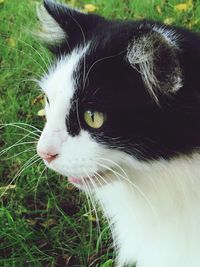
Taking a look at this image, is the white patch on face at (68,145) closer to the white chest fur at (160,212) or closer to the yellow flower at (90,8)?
the white chest fur at (160,212)

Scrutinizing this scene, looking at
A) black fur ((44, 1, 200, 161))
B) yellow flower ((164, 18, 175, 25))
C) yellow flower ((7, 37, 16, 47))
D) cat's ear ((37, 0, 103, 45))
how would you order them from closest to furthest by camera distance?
black fur ((44, 1, 200, 161)), cat's ear ((37, 0, 103, 45)), yellow flower ((164, 18, 175, 25)), yellow flower ((7, 37, 16, 47))

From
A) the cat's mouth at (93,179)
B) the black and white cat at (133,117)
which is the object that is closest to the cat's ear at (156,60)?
the black and white cat at (133,117)

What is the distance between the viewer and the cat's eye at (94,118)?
126 centimetres

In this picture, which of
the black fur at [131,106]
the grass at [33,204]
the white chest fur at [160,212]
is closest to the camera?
the black fur at [131,106]

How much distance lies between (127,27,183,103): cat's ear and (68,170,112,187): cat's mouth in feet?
0.90

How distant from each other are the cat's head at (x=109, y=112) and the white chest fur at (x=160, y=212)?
2.7 inches

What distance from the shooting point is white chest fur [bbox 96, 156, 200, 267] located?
4.42 ft

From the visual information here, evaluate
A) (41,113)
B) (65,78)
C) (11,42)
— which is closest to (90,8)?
(11,42)

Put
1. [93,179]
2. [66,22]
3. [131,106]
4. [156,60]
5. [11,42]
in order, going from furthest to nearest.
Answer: [11,42]
[66,22]
[93,179]
[131,106]
[156,60]

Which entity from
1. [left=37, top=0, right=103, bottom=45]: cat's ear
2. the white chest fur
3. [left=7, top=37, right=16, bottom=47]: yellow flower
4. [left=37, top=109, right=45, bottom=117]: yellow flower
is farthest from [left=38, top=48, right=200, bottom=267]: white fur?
[left=7, top=37, right=16, bottom=47]: yellow flower

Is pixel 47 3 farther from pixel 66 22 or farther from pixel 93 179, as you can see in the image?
pixel 93 179

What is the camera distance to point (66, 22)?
4.92ft

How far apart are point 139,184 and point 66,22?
1.72 feet

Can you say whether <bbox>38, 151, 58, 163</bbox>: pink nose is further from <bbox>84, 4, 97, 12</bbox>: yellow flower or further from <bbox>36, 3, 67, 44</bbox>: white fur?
<bbox>84, 4, 97, 12</bbox>: yellow flower
